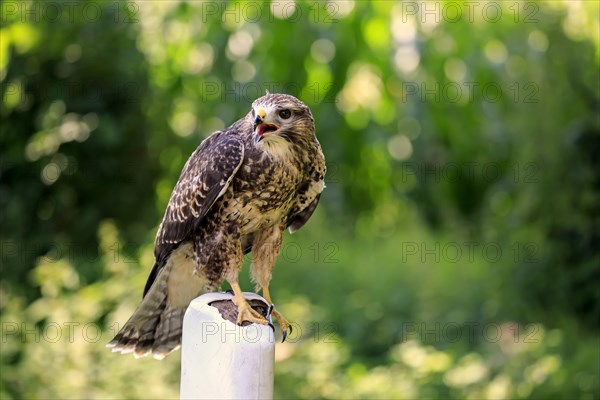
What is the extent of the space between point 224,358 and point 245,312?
355 millimetres

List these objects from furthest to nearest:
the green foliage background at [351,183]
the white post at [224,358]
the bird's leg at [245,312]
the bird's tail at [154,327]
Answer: the green foliage background at [351,183], the bird's tail at [154,327], the bird's leg at [245,312], the white post at [224,358]

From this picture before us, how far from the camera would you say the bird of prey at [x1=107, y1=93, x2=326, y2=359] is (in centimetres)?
296

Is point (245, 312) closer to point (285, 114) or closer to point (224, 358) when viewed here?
point (224, 358)

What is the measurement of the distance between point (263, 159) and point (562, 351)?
290 centimetres

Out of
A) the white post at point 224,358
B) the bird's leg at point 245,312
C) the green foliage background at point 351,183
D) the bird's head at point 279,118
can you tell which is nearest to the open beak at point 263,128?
the bird's head at point 279,118

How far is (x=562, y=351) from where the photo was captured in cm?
516

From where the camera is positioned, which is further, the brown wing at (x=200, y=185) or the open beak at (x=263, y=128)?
the brown wing at (x=200, y=185)

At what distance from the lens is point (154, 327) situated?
10.3 ft

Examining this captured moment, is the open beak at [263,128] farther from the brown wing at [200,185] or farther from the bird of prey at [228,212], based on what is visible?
the brown wing at [200,185]

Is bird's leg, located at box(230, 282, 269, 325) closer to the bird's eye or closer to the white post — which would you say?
the white post

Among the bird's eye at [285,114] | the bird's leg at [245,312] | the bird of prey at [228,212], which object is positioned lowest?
the bird's leg at [245,312]

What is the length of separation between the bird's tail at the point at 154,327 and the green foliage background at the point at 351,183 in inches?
64.9

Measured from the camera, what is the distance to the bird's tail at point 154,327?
10.1ft

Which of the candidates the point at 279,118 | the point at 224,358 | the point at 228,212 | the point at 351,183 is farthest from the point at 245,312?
the point at 351,183
